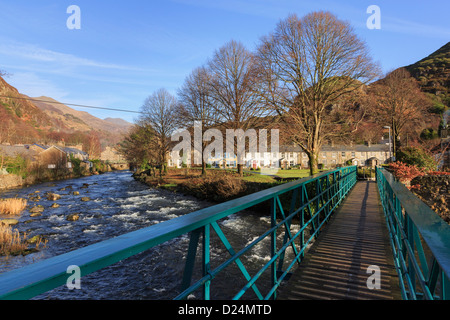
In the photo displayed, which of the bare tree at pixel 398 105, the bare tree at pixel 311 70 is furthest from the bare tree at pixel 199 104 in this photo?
the bare tree at pixel 398 105

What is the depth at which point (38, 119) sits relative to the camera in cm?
13825

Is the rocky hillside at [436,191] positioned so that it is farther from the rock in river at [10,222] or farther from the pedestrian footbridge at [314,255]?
the rock in river at [10,222]

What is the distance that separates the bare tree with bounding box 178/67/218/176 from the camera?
28812mm

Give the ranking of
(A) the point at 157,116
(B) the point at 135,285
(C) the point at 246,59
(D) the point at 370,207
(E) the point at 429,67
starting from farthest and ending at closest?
(E) the point at 429,67 < (A) the point at 157,116 < (C) the point at 246,59 < (D) the point at 370,207 < (B) the point at 135,285

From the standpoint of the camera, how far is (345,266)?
178 inches

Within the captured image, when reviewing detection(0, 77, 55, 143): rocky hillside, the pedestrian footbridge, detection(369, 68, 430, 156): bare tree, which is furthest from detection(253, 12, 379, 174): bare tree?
detection(0, 77, 55, 143): rocky hillside

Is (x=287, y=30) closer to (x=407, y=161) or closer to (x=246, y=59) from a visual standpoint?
(x=246, y=59)

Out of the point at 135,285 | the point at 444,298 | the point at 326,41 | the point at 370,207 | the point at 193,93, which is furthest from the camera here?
the point at 193,93

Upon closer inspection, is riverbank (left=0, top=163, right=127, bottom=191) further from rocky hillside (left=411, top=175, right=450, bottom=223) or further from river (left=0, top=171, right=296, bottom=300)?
rocky hillside (left=411, top=175, right=450, bottom=223)

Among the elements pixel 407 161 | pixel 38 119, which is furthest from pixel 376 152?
pixel 38 119

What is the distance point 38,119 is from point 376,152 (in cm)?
15299

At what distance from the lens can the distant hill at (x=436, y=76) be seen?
299 feet

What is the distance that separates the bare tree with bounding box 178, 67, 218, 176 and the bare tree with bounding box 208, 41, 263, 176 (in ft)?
3.63

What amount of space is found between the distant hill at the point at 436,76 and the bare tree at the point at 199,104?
288ft
